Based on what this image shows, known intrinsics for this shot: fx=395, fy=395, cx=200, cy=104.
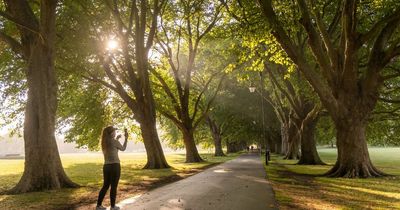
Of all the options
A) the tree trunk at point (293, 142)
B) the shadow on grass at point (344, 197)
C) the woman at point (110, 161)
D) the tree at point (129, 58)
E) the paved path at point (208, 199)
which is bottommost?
the shadow on grass at point (344, 197)

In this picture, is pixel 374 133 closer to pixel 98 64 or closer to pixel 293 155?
pixel 293 155

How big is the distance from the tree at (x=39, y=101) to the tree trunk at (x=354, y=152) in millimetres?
12064

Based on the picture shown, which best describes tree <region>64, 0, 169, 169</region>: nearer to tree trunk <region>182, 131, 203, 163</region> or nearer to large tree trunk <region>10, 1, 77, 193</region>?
large tree trunk <region>10, 1, 77, 193</region>

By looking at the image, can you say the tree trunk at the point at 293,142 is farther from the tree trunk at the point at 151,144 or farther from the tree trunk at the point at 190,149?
the tree trunk at the point at 151,144

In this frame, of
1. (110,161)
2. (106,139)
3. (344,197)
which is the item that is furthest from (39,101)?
(344,197)

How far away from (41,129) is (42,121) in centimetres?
32

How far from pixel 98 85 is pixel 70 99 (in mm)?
2897

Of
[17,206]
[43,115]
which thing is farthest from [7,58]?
[17,206]

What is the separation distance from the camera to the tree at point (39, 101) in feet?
46.8

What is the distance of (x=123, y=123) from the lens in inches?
1614

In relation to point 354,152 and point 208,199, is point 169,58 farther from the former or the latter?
point 208,199

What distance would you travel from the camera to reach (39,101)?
48.8 ft

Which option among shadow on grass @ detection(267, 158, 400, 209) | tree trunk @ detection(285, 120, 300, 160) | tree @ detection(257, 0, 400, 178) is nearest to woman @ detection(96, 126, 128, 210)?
shadow on grass @ detection(267, 158, 400, 209)

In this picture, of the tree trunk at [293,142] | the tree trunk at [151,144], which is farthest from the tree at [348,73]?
the tree trunk at [293,142]
